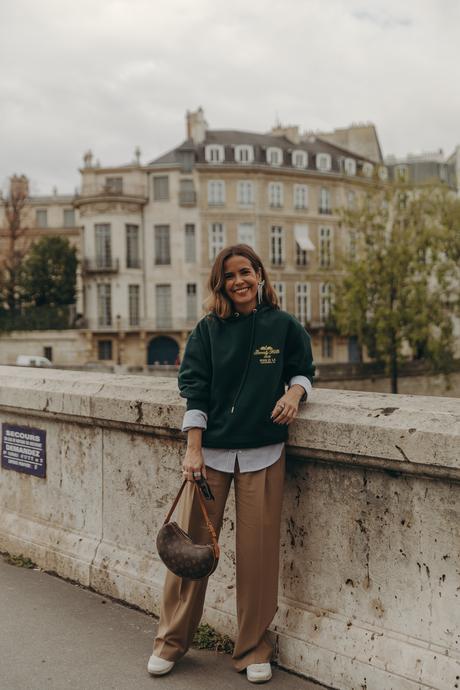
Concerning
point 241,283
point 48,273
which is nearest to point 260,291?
point 241,283

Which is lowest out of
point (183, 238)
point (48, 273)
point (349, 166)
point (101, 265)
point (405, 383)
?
point (405, 383)

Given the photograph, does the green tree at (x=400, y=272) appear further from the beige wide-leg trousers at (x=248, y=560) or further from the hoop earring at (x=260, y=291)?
the beige wide-leg trousers at (x=248, y=560)

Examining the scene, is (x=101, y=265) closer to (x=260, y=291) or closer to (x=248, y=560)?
(x=260, y=291)

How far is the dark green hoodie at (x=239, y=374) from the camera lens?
3510 millimetres

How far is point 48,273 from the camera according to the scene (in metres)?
53.3

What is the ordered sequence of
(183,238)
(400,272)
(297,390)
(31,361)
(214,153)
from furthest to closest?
(214,153)
(183,238)
(31,361)
(400,272)
(297,390)

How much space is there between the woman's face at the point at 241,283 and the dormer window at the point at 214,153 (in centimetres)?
5068

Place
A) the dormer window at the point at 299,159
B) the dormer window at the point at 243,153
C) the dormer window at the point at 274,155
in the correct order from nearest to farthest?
the dormer window at the point at 243,153
the dormer window at the point at 274,155
the dormer window at the point at 299,159

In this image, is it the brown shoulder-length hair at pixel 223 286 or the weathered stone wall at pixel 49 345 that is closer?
the brown shoulder-length hair at pixel 223 286

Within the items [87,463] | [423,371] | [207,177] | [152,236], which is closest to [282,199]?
[207,177]

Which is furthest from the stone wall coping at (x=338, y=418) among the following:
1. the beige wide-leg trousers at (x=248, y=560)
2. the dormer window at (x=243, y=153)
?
the dormer window at (x=243, y=153)

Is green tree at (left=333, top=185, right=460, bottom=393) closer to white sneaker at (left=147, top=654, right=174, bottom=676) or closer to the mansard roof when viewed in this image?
the mansard roof

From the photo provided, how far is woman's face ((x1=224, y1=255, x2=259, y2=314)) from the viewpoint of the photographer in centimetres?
363

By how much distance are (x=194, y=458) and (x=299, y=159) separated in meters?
53.7
